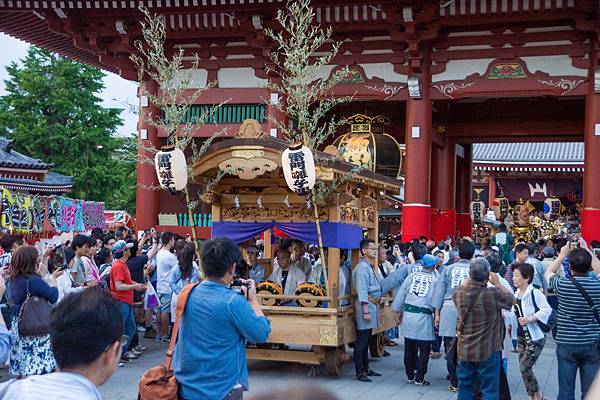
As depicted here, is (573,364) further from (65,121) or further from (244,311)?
(65,121)

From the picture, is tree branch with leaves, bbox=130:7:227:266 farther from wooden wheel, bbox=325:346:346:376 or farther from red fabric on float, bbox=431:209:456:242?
red fabric on float, bbox=431:209:456:242

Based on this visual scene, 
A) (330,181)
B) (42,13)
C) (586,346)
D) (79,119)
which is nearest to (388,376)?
(330,181)

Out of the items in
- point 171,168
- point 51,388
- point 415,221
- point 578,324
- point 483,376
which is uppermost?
point 171,168

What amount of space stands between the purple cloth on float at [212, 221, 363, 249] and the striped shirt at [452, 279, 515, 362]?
270 cm

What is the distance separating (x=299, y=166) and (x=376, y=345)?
11.1 ft

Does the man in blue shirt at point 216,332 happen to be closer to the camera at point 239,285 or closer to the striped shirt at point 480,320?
the camera at point 239,285

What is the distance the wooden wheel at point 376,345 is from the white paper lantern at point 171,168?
359cm

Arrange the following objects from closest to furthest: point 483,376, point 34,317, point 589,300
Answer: point 589,300
point 34,317
point 483,376

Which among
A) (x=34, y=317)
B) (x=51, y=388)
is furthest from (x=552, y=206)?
(x=51, y=388)

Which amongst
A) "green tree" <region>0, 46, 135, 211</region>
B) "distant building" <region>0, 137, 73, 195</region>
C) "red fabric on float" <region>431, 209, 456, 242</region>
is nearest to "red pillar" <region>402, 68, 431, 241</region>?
"red fabric on float" <region>431, 209, 456, 242</region>

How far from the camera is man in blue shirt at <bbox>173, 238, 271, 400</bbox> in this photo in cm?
420

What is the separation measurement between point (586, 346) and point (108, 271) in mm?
6526

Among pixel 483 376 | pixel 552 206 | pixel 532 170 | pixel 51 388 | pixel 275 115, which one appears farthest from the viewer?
pixel 552 206

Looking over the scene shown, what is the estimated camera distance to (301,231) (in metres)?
9.25
